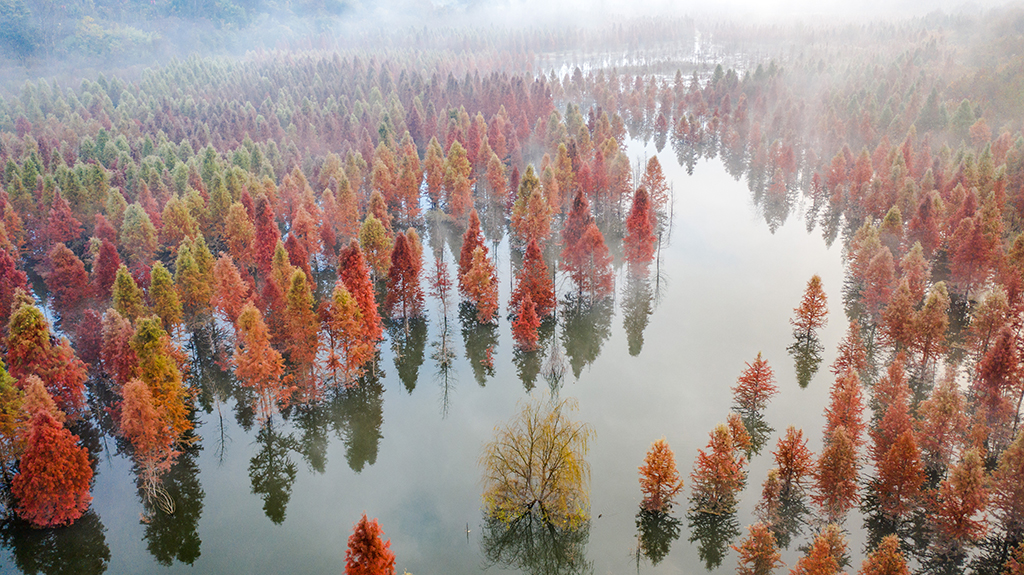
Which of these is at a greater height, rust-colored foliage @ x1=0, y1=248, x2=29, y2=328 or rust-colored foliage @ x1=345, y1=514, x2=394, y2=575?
rust-colored foliage @ x1=0, y1=248, x2=29, y2=328

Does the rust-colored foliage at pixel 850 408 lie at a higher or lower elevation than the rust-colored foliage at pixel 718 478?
higher

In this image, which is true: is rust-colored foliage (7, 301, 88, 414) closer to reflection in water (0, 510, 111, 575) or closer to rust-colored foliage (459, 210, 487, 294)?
reflection in water (0, 510, 111, 575)

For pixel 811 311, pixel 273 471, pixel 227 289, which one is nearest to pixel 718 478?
pixel 811 311

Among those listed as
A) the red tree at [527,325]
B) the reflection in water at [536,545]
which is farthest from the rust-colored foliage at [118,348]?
the red tree at [527,325]

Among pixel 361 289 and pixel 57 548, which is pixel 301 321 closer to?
pixel 361 289

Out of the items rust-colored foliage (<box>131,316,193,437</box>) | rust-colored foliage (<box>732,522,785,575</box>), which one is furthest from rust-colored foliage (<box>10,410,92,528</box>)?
rust-colored foliage (<box>732,522,785,575</box>)

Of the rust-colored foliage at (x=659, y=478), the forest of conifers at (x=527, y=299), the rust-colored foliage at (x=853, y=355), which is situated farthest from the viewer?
the rust-colored foliage at (x=853, y=355)

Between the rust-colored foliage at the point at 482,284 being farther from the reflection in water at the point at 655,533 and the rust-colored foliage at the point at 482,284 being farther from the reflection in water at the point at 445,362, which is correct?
the reflection in water at the point at 655,533
